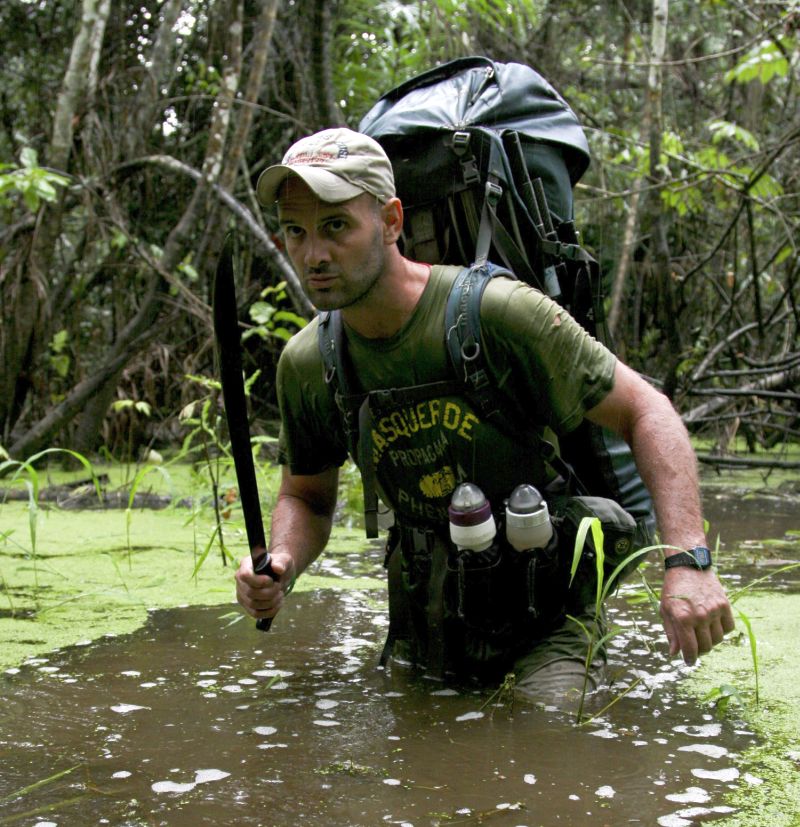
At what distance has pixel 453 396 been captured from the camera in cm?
250

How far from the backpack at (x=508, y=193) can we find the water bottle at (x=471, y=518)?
0.35m

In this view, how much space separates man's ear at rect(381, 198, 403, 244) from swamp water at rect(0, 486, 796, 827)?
1.12 meters

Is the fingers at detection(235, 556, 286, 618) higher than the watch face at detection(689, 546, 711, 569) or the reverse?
the reverse

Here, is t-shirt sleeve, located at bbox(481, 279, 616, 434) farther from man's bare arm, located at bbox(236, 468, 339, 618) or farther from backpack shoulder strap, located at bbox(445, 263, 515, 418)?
man's bare arm, located at bbox(236, 468, 339, 618)

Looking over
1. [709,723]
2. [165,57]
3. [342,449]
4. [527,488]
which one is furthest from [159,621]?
[165,57]

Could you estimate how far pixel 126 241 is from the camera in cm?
636

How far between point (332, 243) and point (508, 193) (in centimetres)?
56

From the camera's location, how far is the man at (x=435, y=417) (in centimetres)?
239

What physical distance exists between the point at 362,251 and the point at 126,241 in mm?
4267

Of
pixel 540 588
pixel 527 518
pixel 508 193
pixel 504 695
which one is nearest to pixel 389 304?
pixel 508 193

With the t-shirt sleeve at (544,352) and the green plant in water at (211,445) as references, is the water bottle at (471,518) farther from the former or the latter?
the green plant in water at (211,445)

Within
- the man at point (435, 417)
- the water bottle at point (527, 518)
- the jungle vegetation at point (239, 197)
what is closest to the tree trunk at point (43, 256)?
the jungle vegetation at point (239, 197)

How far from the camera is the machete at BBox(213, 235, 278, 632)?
226cm

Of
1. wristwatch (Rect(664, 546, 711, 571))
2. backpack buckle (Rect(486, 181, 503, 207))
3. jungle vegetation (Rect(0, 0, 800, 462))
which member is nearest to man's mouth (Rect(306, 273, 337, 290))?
backpack buckle (Rect(486, 181, 503, 207))
